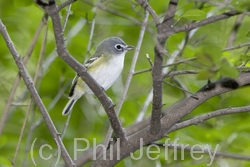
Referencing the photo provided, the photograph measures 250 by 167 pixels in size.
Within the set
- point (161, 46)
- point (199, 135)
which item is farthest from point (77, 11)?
point (161, 46)

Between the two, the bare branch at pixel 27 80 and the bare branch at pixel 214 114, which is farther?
the bare branch at pixel 214 114

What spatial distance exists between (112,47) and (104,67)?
26 centimetres

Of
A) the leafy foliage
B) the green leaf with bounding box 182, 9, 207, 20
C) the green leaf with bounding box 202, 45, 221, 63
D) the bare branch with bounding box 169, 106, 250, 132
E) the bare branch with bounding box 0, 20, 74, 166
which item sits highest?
the green leaf with bounding box 202, 45, 221, 63

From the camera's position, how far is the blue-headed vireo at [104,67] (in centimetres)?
464

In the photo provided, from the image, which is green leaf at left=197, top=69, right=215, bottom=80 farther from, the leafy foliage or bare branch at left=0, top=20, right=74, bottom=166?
the leafy foliage

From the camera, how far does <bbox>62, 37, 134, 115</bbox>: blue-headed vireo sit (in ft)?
15.2

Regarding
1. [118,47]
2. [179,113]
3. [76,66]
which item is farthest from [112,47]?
[76,66]

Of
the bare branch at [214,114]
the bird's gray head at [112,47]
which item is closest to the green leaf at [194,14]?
the bare branch at [214,114]

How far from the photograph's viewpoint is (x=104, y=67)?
4723 millimetres

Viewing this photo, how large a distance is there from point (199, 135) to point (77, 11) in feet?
5.37

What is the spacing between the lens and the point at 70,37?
5.02m

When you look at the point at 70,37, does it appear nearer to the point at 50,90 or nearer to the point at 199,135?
the point at 50,90

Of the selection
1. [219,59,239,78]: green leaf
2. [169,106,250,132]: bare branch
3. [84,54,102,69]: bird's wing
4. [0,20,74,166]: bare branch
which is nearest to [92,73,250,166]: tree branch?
[169,106,250,132]: bare branch

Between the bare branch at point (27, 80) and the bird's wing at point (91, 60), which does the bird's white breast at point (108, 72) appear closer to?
the bird's wing at point (91, 60)
